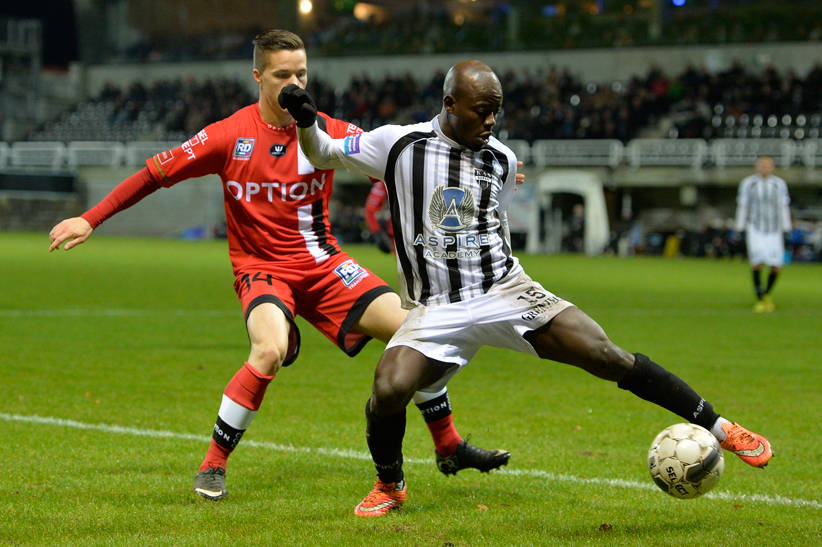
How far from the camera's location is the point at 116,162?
37.3 metres

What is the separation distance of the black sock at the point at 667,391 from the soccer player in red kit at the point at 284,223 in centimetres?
95

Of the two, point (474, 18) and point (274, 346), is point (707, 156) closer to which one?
point (474, 18)

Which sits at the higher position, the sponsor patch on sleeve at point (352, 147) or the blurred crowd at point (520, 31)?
the blurred crowd at point (520, 31)

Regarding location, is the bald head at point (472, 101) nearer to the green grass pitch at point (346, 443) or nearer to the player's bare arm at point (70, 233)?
the green grass pitch at point (346, 443)

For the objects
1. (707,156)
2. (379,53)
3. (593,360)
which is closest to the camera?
(593,360)

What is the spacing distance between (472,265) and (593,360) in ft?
2.08

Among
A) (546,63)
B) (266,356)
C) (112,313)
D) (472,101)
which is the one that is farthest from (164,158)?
(546,63)

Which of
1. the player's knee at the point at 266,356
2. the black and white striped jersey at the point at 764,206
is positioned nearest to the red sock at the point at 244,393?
the player's knee at the point at 266,356

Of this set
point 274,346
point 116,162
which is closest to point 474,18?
point 116,162

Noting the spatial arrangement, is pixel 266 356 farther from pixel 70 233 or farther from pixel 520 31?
pixel 520 31

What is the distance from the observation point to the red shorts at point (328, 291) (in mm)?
4734

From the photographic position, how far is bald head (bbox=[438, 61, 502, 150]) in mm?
3834

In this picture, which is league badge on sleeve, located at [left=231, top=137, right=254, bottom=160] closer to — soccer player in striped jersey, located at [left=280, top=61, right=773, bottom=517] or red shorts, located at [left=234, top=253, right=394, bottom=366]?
red shorts, located at [left=234, top=253, right=394, bottom=366]

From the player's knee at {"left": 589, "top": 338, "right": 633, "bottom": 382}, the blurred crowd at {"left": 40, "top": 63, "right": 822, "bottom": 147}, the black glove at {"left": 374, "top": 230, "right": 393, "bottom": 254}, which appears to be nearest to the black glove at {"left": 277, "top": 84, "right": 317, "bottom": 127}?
the player's knee at {"left": 589, "top": 338, "right": 633, "bottom": 382}
